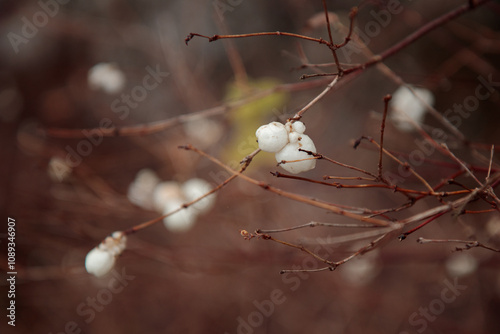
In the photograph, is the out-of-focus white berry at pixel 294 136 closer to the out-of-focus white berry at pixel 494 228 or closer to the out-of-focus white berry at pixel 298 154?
the out-of-focus white berry at pixel 298 154

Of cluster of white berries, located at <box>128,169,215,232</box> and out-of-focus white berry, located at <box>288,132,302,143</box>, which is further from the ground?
cluster of white berries, located at <box>128,169,215,232</box>

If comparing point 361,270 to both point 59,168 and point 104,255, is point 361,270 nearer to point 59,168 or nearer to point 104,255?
point 104,255

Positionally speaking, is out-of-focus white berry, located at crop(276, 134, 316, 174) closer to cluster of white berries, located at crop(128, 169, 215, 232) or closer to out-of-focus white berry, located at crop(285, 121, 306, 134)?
out-of-focus white berry, located at crop(285, 121, 306, 134)

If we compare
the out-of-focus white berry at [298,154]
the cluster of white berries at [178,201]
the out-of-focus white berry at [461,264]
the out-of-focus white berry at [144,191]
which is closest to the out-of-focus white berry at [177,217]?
the cluster of white berries at [178,201]

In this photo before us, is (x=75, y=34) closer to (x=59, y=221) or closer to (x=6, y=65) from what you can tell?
(x=6, y=65)

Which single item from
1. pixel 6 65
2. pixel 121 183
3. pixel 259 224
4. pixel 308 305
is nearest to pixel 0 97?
pixel 6 65

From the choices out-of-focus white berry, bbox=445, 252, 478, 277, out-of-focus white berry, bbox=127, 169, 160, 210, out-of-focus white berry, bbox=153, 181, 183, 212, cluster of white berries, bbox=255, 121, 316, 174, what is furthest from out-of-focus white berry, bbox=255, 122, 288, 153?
out-of-focus white berry, bbox=445, 252, 478, 277
